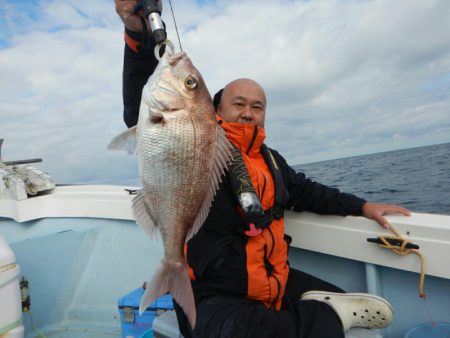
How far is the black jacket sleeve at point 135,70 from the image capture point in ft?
6.65

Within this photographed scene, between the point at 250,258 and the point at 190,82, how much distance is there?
1155mm

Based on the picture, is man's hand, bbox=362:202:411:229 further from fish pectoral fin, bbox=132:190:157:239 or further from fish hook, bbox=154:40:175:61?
fish hook, bbox=154:40:175:61

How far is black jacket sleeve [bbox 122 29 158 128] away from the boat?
1.44 metres

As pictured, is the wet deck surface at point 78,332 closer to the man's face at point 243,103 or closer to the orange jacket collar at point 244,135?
the orange jacket collar at point 244,135

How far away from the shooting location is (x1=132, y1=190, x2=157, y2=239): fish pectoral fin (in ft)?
5.51

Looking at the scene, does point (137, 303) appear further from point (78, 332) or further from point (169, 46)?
point (169, 46)

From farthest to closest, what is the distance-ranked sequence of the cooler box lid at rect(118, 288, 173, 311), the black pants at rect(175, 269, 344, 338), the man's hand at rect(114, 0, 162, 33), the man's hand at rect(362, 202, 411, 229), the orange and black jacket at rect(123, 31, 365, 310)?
the cooler box lid at rect(118, 288, 173, 311)
the man's hand at rect(362, 202, 411, 229)
the orange and black jacket at rect(123, 31, 365, 310)
the man's hand at rect(114, 0, 162, 33)
the black pants at rect(175, 269, 344, 338)

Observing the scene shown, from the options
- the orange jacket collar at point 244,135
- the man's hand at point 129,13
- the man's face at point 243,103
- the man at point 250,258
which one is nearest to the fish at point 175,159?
the man at point 250,258

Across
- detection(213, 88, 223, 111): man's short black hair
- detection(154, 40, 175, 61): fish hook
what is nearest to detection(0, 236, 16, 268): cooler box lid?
detection(154, 40, 175, 61): fish hook

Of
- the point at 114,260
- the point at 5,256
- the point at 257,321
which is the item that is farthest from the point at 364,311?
the point at 114,260

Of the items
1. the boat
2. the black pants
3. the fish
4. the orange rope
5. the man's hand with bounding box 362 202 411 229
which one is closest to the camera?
the fish

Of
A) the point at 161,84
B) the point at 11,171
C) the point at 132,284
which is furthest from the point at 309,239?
the point at 11,171

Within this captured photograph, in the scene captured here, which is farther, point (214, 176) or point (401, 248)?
point (401, 248)

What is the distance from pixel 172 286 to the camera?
1.70m
